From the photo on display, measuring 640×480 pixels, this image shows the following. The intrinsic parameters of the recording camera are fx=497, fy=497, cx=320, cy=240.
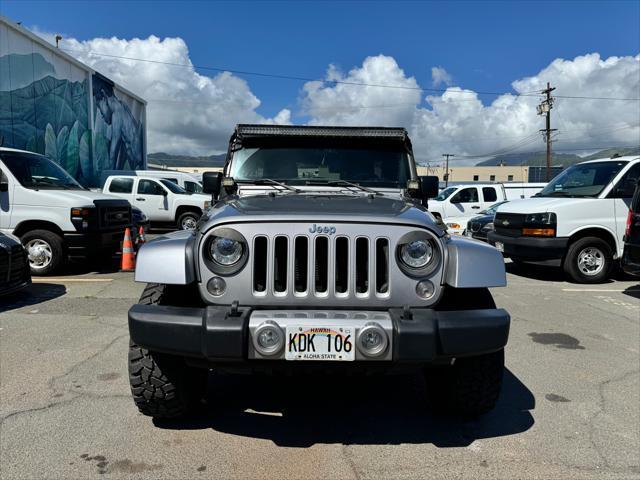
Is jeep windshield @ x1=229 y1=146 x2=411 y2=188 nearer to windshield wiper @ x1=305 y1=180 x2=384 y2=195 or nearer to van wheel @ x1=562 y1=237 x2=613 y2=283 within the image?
windshield wiper @ x1=305 y1=180 x2=384 y2=195

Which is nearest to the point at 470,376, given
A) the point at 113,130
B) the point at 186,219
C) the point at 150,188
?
the point at 186,219

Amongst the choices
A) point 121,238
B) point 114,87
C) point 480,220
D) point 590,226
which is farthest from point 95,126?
point 590,226

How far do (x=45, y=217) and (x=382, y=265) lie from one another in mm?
6964

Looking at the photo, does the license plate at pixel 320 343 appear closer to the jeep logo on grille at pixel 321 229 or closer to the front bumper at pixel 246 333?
the front bumper at pixel 246 333

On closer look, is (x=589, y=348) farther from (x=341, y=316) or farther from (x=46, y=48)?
(x=46, y=48)

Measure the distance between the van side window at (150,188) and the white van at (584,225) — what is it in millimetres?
10444

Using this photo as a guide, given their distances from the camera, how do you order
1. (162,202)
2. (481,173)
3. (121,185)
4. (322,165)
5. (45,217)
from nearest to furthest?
(322,165) → (45,217) → (162,202) → (121,185) → (481,173)

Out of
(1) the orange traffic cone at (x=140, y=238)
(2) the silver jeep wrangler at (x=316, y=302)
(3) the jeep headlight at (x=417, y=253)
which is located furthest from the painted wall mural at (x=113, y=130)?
(3) the jeep headlight at (x=417, y=253)

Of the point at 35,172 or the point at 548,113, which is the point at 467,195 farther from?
the point at 548,113

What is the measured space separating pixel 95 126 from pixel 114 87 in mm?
3182

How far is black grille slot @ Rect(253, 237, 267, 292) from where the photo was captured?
8.71 feet

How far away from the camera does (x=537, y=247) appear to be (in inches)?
318

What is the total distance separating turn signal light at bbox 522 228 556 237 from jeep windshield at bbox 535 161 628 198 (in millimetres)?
930

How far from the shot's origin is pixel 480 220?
11.1m
